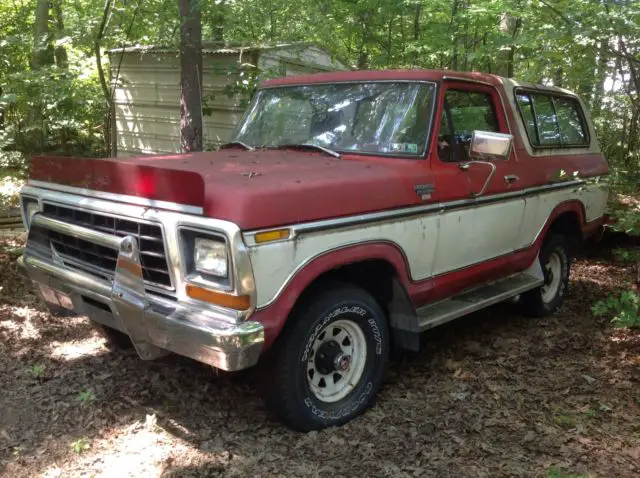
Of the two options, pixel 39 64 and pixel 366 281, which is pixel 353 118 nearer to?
pixel 366 281

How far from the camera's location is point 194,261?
295 centimetres

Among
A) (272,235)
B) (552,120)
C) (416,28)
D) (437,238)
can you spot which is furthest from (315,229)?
(416,28)

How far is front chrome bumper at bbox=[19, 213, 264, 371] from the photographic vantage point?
2783 millimetres

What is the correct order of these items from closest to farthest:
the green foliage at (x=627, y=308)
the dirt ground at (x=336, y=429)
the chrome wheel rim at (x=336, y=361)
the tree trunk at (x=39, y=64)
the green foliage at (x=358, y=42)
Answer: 1. the dirt ground at (x=336, y=429)
2. the chrome wheel rim at (x=336, y=361)
3. the green foliage at (x=627, y=308)
4. the green foliage at (x=358, y=42)
5. the tree trunk at (x=39, y=64)

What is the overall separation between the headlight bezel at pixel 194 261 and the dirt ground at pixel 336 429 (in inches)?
39.4

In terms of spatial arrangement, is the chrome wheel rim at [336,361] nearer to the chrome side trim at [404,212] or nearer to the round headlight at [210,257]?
the chrome side trim at [404,212]

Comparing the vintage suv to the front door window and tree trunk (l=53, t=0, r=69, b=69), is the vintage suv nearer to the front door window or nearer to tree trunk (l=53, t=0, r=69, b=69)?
the front door window

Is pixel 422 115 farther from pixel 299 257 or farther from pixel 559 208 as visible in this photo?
pixel 559 208

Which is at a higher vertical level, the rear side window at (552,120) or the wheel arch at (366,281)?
the rear side window at (552,120)

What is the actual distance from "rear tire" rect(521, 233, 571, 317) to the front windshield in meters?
2.15

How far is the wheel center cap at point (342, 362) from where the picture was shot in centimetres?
346

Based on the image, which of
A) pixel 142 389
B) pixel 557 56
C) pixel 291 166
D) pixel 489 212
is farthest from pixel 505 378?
pixel 557 56

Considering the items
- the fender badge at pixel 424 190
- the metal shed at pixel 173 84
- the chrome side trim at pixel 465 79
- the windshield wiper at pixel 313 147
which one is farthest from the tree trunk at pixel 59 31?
the fender badge at pixel 424 190

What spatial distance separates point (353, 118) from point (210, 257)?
5.87 ft
